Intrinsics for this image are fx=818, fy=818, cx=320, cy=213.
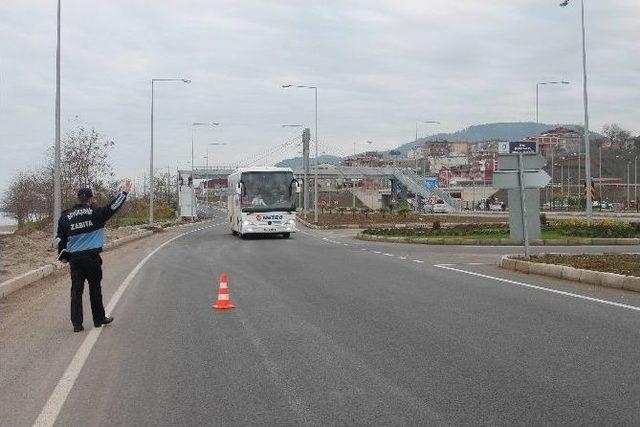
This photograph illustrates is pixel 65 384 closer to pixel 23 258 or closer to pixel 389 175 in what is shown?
pixel 23 258

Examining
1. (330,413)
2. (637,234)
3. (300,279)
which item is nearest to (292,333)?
(330,413)

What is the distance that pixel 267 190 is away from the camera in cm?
3719

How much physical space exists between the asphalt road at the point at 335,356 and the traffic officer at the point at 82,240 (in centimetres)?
56

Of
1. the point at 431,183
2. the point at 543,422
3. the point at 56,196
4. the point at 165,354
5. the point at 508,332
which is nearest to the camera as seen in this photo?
the point at 543,422

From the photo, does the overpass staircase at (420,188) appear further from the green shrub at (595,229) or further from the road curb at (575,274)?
the road curb at (575,274)

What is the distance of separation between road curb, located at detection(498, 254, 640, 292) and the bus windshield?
718 inches

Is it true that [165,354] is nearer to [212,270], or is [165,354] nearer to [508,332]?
[508,332]

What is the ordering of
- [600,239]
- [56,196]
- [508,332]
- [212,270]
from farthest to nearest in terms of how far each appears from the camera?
1. [600,239]
2. [56,196]
3. [212,270]
4. [508,332]

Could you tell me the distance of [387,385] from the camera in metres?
6.93

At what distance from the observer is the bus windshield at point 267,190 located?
37.2m

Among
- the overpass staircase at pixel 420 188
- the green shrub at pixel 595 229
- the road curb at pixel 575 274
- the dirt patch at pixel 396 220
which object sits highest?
the overpass staircase at pixel 420 188

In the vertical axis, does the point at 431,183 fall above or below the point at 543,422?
above

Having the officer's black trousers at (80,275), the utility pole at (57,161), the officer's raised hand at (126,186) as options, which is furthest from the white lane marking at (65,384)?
the utility pole at (57,161)

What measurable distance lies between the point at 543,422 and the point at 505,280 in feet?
35.6
